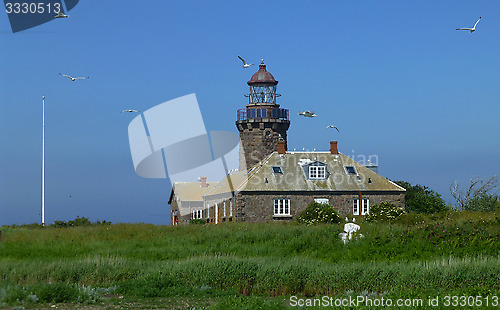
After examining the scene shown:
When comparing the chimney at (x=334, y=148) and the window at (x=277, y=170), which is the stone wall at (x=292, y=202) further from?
the chimney at (x=334, y=148)

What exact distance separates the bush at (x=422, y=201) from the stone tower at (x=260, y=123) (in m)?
10.9

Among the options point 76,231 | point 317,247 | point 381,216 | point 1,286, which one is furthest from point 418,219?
point 1,286

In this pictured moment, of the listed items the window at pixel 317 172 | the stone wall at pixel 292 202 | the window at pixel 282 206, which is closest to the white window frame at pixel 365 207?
the stone wall at pixel 292 202

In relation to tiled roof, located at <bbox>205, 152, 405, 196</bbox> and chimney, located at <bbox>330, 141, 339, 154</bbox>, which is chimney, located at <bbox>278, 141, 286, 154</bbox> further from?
chimney, located at <bbox>330, 141, 339, 154</bbox>

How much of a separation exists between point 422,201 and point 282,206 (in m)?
10.6

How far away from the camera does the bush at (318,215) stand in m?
45.0

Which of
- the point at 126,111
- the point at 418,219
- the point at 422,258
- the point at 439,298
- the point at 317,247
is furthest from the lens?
the point at 126,111

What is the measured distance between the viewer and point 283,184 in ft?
168

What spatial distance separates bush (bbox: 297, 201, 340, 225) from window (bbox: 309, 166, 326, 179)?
5545mm

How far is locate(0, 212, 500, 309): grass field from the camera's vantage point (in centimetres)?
2008

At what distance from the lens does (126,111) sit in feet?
146

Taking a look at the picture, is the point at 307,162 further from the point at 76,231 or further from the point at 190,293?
the point at 190,293

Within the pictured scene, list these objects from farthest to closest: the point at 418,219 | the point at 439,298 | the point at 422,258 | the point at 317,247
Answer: the point at 418,219 < the point at 317,247 < the point at 422,258 < the point at 439,298

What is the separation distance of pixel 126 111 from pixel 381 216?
57.4 ft
